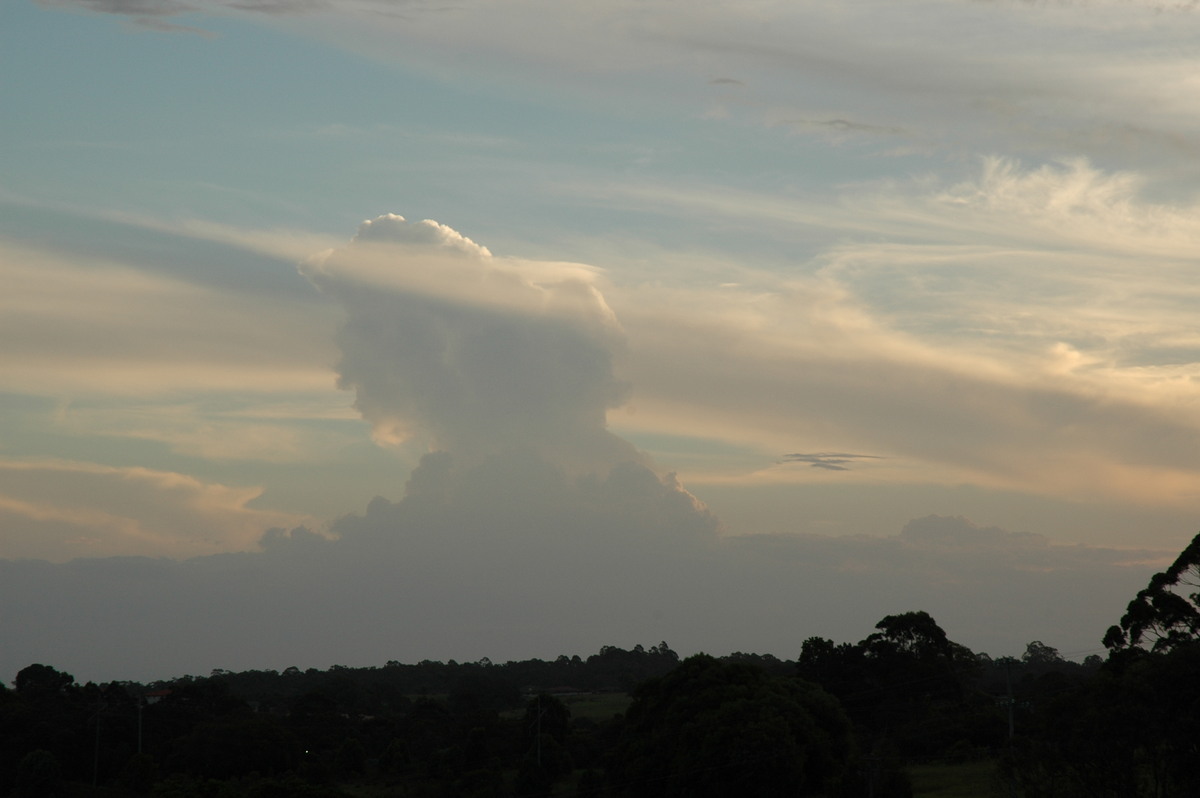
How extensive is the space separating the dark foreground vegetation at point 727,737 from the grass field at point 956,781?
0.26m

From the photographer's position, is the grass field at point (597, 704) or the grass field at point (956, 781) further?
the grass field at point (597, 704)

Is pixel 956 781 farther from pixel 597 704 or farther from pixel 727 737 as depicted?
pixel 597 704

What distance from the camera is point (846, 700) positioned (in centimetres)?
9475

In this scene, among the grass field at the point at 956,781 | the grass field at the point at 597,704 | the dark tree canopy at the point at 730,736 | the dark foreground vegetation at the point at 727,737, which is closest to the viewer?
A: the dark foreground vegetation at the point at 727,737

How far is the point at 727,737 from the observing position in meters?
61.0

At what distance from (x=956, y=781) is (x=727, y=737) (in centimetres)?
1508

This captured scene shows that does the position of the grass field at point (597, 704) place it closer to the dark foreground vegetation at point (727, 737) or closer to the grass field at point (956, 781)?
the dark foreground vegetation at point (727, 737)

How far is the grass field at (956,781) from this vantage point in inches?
2316

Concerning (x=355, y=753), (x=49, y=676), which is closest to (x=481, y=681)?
(x=49, y=676)

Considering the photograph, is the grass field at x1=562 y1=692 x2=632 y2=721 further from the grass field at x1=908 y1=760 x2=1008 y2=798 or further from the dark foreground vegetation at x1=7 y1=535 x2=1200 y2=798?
the grass field at x1=908 y1=760 x2=1008 y2=798

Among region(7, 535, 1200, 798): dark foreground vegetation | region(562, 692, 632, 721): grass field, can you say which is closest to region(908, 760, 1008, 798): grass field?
region(7, 535, 1200, 798): dark foreground vegetation

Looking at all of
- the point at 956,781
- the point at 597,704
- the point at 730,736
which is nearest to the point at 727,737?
the point at 730,736

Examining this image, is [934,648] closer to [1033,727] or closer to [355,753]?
[355,753]

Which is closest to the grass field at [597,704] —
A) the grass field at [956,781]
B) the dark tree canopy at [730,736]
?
the grass field at [956,781]
